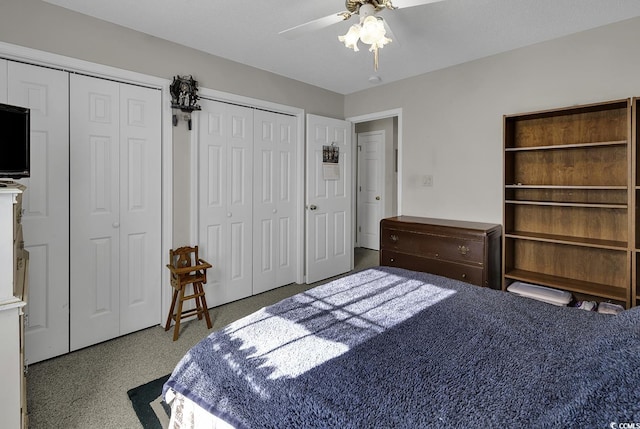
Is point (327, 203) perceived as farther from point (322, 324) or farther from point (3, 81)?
point (3, 81)

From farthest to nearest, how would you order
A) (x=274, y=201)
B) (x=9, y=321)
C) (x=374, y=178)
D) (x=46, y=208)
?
(x=374, y=178) < (x=274, y=201) < (x=46, y=208) < (x=9, y=321)

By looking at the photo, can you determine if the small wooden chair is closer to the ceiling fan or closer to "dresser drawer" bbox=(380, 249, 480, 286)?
"dresser drawer" bbox=(380, 249, 480, 286)

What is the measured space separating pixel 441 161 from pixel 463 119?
1.52 ft

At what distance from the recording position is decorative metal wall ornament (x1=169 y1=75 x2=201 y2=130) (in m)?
2.78

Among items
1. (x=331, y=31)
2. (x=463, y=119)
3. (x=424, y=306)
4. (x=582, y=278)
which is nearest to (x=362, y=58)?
(x=331, y=31)

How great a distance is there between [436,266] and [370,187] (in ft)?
10.1

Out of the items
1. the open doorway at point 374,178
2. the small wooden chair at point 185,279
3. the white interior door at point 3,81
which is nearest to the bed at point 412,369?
the small wooden chair at point 185,279

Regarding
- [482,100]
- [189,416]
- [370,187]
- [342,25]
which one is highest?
[342,25]

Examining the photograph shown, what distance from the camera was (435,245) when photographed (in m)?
3.02

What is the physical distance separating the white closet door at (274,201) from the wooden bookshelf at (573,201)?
221cm

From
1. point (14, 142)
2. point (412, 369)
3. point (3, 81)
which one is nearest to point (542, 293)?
point (412, 369)

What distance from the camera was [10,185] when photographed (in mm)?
1274

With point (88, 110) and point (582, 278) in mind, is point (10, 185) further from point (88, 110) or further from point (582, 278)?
point (582, 278)

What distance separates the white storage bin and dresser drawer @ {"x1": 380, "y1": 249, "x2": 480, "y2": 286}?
289mm
